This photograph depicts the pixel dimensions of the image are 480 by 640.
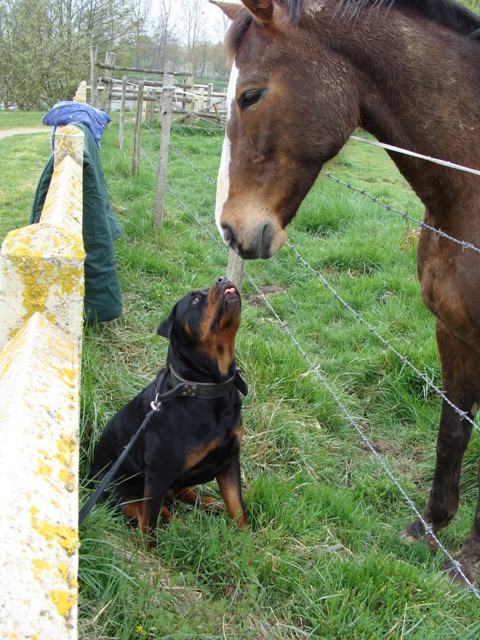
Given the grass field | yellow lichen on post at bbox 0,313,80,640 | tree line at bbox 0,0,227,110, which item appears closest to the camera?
yellow lichen on post at bbox 0,313,80,640

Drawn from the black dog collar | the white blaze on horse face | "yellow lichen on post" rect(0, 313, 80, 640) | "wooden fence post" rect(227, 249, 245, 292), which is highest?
the white blaze on horse face

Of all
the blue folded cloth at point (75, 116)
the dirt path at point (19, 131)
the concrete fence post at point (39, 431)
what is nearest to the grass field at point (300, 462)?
the concrete fence post at point (39, 431)

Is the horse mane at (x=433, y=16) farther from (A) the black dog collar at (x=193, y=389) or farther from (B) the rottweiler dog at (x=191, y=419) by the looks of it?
(A) the black dog collar at (x=193, y=389)

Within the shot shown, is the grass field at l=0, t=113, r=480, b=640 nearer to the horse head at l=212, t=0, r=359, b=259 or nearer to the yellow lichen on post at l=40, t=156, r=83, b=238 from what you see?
the horse head at l=212, t=0, r=359, b=259

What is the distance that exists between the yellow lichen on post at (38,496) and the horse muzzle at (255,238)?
1015 millimetres

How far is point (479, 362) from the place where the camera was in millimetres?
2781

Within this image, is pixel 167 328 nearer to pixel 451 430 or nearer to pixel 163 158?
pixel 451 430

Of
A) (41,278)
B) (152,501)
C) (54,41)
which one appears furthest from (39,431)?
(54,41)

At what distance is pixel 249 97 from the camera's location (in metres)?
2.33

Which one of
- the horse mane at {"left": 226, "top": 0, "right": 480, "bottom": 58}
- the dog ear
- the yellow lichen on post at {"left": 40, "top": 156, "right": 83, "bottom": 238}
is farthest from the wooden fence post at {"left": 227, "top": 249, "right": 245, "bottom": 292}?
the horse mane at {"left": 226, "top": 0, "right": 480, "bottom": 58}

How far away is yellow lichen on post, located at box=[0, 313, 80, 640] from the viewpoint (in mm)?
878

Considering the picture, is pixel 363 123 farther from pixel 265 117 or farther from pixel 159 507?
pixel 159 507

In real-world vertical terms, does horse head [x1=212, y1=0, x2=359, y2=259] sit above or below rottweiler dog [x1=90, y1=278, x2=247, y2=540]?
above

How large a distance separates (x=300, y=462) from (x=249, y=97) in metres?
2.01
